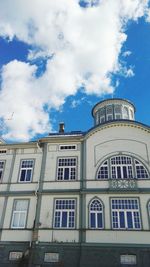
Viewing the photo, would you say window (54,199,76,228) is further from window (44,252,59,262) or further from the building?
window (44,252,59,262)

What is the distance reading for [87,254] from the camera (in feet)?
54.4

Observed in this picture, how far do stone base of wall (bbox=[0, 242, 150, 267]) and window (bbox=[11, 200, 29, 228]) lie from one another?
1.46 metres

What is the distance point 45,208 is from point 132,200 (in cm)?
642

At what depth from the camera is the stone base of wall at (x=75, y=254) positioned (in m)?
16.2

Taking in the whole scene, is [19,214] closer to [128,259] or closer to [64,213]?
[64,213]

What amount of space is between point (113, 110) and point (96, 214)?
36.6 ft

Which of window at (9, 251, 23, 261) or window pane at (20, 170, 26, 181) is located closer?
window at (9, 251, 23, 261)

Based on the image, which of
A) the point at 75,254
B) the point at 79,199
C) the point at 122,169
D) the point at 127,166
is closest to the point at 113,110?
the point at 127,166

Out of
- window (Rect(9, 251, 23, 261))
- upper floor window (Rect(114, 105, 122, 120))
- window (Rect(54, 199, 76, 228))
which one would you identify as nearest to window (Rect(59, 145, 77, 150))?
window (Rect(54, 199, 76, 228))

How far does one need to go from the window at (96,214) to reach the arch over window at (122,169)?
2.01 metres

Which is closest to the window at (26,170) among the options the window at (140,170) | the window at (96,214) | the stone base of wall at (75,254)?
the stone base of wall at (75,254)

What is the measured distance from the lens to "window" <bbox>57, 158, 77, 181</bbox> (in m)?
20.3

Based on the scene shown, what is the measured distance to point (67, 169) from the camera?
812 inches

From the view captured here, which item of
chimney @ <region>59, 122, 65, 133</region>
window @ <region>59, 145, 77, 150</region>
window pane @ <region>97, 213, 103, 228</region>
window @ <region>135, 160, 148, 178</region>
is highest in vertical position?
chimney @ <region>59, 122, 65, 133</region>
